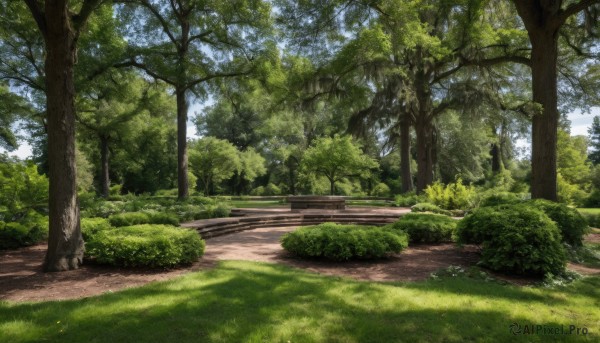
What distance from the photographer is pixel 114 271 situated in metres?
6.62

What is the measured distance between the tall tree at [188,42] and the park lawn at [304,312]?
44.3 feet

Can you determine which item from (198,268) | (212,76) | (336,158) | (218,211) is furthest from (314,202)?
(198,268)

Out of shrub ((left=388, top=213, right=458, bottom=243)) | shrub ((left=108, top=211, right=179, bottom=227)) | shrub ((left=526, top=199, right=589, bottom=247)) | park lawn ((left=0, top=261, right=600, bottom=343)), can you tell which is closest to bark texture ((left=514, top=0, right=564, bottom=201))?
shrub ((left=526, top=199, right=589, bottom=247))

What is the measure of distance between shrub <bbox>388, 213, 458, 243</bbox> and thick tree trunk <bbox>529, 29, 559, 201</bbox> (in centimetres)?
335

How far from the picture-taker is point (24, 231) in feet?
29.6

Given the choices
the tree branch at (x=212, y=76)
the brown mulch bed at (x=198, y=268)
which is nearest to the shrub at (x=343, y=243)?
the brown mulch bed at (x=198, y=268)

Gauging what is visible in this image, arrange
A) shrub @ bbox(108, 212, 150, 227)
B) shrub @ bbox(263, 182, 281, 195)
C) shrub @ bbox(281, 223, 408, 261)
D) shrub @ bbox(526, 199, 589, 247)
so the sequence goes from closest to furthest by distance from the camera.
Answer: shrub @ bbox(281, 223, 408, 261)
shrub @ bbox(526, 199, 589, 247)
shrub @ bbox(108, 212, 150, 227)
shrub @ bbox(263, 182, 281, 195)

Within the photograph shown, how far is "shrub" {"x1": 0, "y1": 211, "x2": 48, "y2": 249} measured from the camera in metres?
8.88

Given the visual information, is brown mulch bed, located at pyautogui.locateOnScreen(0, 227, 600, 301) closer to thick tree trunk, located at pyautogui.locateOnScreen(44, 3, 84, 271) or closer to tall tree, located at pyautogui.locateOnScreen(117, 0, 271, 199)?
thick tree trunk, located at pyautogui.locateOnScreen(44, 3, 84, 271)

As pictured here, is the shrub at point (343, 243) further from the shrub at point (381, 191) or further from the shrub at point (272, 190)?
the shrub at point (272, 190)

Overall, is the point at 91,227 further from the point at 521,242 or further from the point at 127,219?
the point at 521,242

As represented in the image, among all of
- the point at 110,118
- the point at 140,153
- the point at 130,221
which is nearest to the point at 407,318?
the point at 130,221

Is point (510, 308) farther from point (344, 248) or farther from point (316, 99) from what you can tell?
point (316, 99)

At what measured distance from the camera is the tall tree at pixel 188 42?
55.9ft
